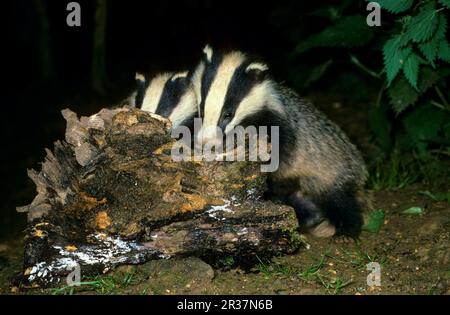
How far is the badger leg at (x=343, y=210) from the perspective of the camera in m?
4.05

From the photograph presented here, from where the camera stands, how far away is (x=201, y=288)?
3098 mm

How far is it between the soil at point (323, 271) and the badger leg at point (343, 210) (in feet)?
0.32

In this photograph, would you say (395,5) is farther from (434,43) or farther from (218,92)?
(218,92)

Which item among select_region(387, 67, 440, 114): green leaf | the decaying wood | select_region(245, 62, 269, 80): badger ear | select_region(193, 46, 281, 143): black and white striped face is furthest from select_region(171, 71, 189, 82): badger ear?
select_region(387, 67, 440, 114): green leaf

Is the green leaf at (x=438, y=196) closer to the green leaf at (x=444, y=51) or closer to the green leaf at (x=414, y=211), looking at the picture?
the green leaf at (x=414, y=211)

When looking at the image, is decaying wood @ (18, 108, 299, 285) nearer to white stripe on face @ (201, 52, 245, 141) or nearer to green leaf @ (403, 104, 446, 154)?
white stripe on face @ (201, 52, 245, 141)

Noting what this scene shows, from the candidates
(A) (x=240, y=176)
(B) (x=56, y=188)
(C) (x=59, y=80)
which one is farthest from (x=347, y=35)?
(C) (x=59, y=80)

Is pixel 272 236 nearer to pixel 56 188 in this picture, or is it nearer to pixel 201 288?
pixel 201 288

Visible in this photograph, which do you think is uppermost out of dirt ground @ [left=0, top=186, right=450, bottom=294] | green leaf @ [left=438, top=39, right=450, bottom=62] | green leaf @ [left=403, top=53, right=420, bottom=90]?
green leaf @ [left=438, top=39, right=450, bottom=62]

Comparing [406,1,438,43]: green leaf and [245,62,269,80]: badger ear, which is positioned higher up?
[406,1,438,43]: green leaf

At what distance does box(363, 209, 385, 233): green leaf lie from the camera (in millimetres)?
4102

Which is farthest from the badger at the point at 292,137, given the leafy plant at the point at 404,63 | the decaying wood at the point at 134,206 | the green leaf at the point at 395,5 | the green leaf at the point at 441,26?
the green leaf at the point at 441,26

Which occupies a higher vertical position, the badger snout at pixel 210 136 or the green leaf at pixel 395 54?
the green leaf at pixel 395 54

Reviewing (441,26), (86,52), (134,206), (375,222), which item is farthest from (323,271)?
(86,52)
